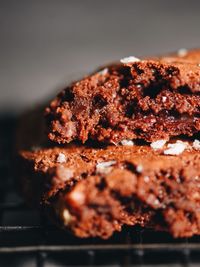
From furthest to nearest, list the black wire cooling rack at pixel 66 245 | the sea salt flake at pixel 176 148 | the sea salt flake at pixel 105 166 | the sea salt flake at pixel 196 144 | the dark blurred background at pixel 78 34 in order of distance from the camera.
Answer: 1. the dark blurred background at pixel 78 34
2. the sea salt flake at pixel 196 144
3. the sea salt flake at pixel 176 148
4. the sea salt flake at pixel 105 166
5. the black wire cooling rack at pixel 66 245

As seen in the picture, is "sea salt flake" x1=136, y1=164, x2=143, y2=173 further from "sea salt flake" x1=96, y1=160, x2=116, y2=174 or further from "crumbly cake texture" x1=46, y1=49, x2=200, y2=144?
"crumbly cake texture" x1=46, y1=49, x2=200, y2=144

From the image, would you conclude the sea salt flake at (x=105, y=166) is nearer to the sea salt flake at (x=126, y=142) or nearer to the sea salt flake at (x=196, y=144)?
the sea salt flake at (x=126, y=142)

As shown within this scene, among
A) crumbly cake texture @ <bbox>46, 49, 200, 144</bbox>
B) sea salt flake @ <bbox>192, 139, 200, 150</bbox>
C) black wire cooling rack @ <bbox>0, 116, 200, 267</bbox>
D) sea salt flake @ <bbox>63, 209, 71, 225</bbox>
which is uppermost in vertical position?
crumbly cake texture @ <bbox>46, 49, 200, 144</bbox>

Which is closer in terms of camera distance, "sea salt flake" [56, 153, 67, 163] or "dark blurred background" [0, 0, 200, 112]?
"sea salt flake" [56, 153, 67, 163]

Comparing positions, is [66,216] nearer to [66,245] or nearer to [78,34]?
[66,245]

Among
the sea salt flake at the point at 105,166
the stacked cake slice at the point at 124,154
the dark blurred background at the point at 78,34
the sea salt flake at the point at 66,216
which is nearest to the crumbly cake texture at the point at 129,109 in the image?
the stacked cake slice at the point at 124,154

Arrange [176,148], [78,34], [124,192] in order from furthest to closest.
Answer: [78,34] < [176,148] < [124,192]

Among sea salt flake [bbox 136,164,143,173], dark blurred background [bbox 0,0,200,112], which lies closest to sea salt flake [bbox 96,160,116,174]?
sea salt flake [bbox 136,164,143,173]

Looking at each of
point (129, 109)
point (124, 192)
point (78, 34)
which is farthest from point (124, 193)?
point (78, 34)
